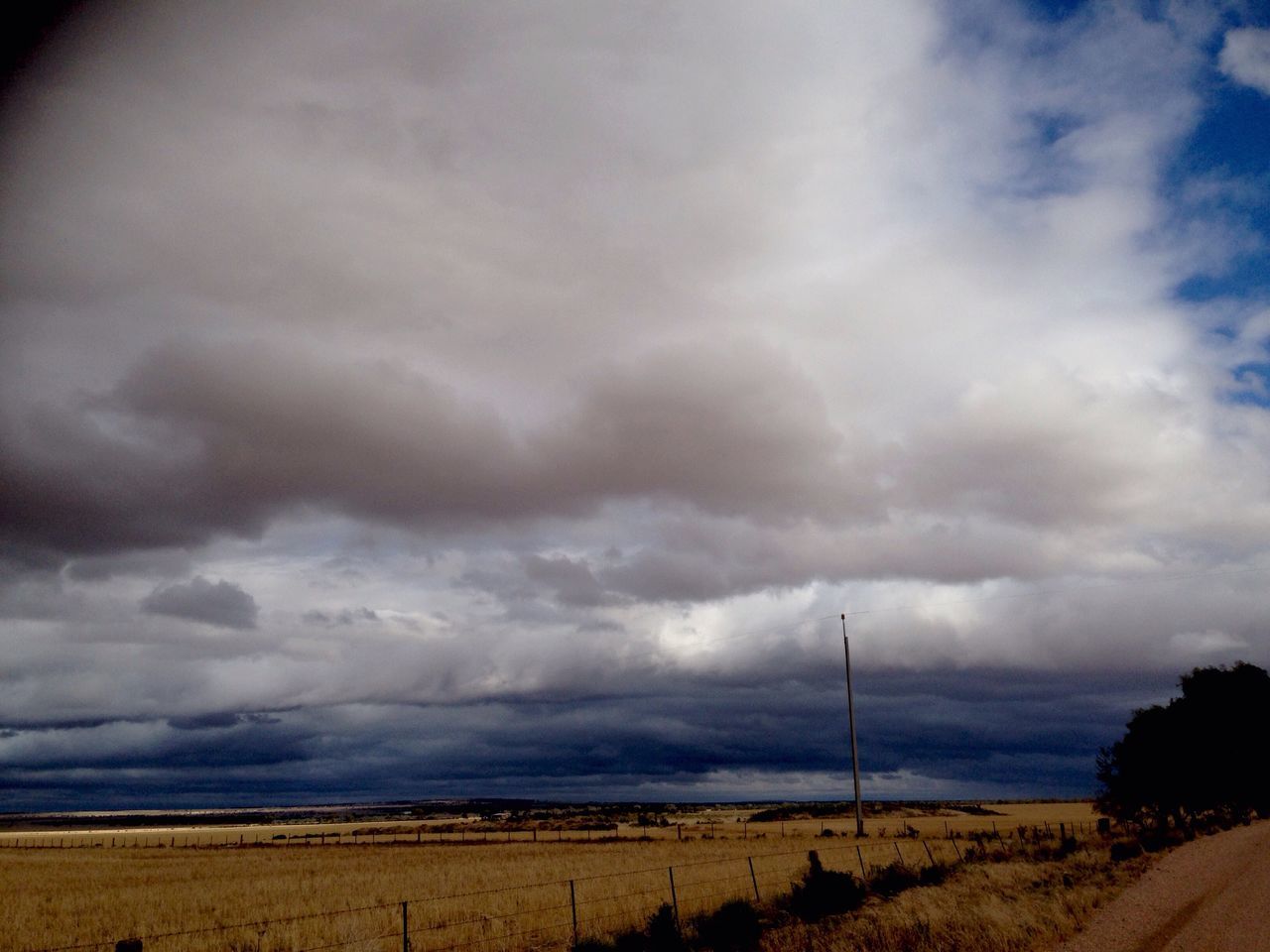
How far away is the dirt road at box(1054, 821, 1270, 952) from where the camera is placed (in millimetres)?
18547

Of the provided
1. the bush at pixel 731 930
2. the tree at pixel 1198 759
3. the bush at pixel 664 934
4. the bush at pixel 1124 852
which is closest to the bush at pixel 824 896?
the bush at pixel 731 930

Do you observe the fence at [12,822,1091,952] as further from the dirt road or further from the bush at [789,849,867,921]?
the dirt road

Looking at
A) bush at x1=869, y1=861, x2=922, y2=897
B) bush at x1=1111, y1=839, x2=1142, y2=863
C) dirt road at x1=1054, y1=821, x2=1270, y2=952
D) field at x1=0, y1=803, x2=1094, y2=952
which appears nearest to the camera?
dirt road at x1=1054, y1=821, x2=1270, y2=952

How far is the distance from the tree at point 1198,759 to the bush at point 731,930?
2263 inches

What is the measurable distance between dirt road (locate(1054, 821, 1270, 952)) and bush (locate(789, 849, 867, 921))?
22.0 feet

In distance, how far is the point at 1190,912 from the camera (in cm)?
2284

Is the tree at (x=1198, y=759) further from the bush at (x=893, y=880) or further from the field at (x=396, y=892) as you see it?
the bush at (x=893, y=880)

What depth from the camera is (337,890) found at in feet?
129

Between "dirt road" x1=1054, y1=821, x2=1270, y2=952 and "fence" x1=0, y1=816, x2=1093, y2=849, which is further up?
"dirt road" x1=1054, y1=821, x2=1270, y2=952

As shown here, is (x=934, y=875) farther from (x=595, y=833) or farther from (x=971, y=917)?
(x=595, y=833)

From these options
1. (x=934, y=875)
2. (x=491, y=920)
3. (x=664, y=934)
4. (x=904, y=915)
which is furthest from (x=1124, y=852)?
(x=491, y=920)

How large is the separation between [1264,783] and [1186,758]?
32.6 feet

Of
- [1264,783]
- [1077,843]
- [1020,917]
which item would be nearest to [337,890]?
[1020,917]

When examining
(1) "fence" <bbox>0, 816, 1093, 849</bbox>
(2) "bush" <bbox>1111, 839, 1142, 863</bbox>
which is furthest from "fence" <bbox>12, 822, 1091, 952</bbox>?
(1) "fence" <bbox>0, 816, 1093, 849</bbox>
